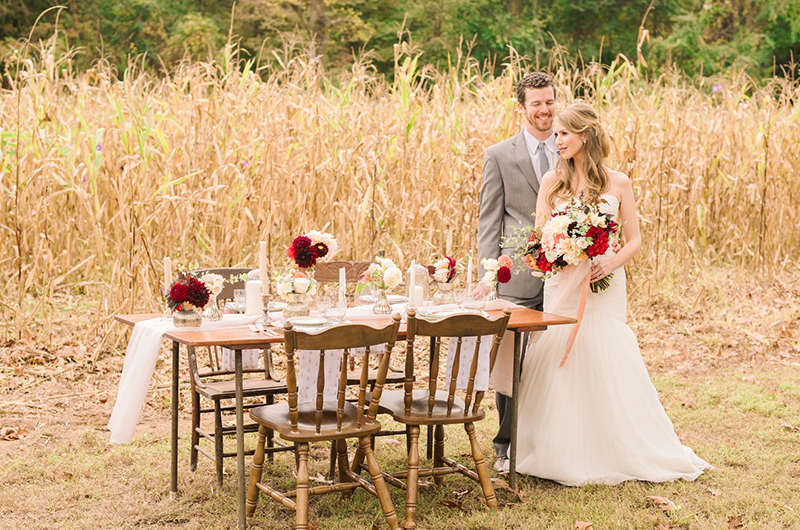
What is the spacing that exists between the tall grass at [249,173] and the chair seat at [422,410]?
231 centimetres

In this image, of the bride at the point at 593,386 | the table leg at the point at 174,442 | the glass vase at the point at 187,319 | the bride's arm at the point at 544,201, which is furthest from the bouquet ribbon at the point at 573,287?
the table leg at the point at 174,442

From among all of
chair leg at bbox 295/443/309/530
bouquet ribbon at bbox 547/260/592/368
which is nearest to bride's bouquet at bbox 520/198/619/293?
bouquet ribbon at bbox 547/260/592/368

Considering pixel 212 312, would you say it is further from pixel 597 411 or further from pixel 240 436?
pixel 597 411

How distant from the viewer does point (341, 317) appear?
11.1 feet

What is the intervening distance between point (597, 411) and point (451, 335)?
0.94 metres

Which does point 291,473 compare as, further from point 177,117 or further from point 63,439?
point 177,117

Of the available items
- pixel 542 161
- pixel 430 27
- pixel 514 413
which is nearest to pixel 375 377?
pixel 514 413

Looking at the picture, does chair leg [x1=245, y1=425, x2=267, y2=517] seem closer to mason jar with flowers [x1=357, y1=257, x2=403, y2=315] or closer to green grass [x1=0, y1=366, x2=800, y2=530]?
green grass [x1=0, y1=366, x2=800, y2=530]

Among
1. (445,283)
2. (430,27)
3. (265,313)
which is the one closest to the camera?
(265,313)

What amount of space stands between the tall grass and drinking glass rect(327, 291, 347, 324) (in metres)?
2.11

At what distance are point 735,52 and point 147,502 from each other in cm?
1957

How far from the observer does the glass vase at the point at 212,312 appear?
350 centimetres

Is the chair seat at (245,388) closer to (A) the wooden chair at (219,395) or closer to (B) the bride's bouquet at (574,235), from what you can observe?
(A) the wooden chair at (219,395)

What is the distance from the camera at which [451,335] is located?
3256mm
